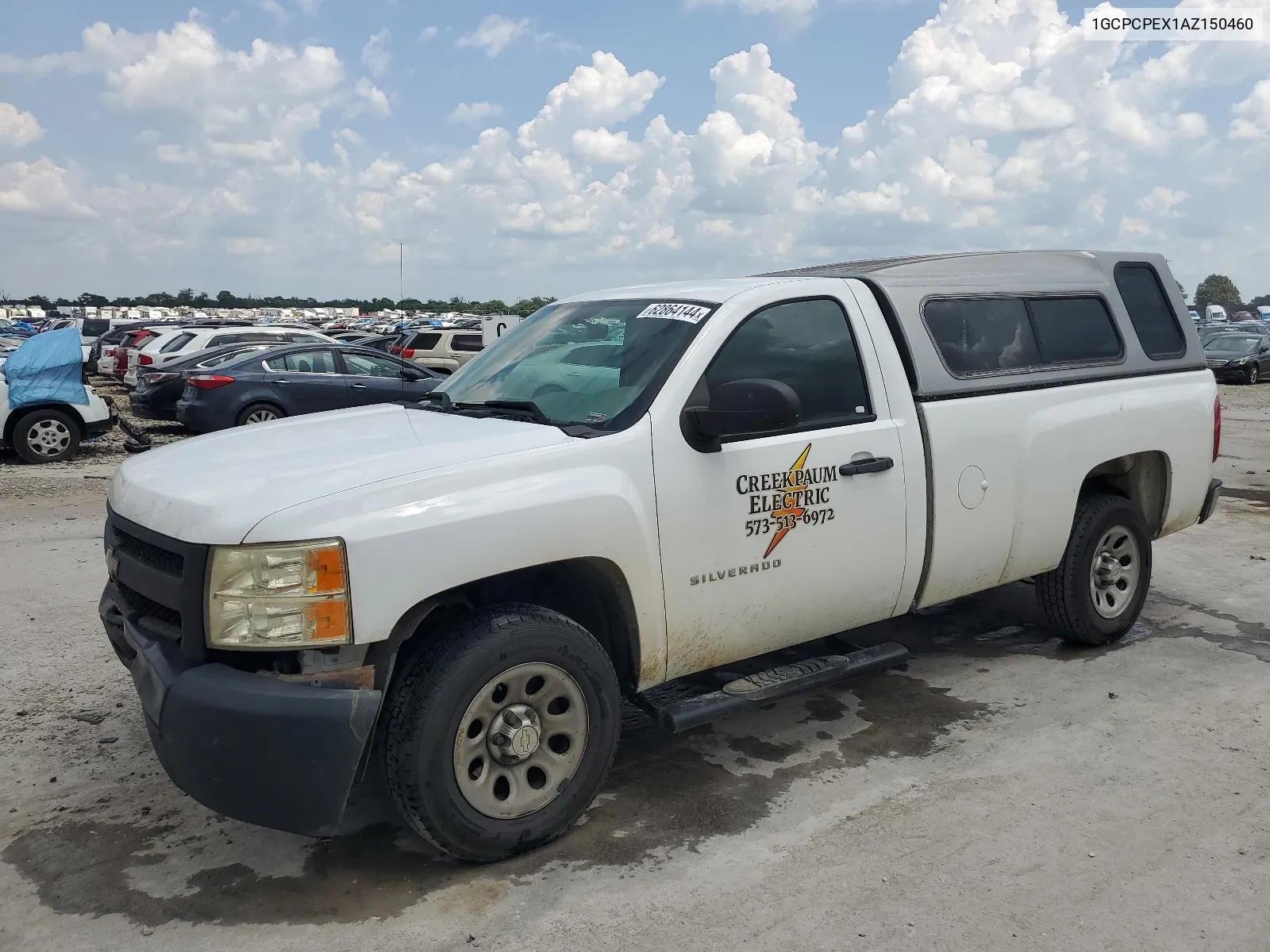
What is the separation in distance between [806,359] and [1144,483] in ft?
8.66

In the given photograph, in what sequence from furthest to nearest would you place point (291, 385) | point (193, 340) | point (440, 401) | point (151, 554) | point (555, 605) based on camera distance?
point (193, 340), point (291, 385), point (440, 401), point (555, 605), point (151, 554)

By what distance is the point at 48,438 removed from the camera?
1304 cm

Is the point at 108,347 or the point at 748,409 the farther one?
the point at 108,347

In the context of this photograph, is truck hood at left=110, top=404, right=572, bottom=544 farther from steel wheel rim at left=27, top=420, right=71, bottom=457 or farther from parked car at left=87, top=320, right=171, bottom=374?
parked car at left=87, top=320, right=171, bottom=374

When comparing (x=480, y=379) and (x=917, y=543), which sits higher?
(x=480, y=379)

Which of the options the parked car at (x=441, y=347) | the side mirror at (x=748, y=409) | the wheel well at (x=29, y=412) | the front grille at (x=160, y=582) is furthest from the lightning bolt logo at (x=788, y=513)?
the parked car at (x=441, y=347)

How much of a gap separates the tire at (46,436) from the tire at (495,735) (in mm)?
11755

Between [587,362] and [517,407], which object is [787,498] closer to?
[587,362]

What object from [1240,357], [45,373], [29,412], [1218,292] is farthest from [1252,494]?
[1218,292]

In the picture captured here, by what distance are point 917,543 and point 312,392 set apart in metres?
11.6

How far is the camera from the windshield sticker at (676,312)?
160 inches

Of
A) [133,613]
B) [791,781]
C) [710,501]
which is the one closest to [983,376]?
[710,501]

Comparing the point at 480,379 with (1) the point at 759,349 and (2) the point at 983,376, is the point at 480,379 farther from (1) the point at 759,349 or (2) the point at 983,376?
(2) the point at 983,376

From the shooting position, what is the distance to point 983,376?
15.8 feet
